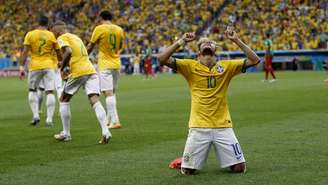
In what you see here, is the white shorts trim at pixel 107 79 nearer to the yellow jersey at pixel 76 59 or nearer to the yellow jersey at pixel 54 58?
the yellow jersey at pixel 54 58

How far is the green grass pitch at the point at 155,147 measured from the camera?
8.70 meters

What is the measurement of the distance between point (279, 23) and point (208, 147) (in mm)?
41599

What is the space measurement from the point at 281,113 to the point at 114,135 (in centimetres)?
510

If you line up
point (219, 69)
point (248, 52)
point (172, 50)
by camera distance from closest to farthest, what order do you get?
point (172, 50)
point (248, 52)
point (219, 69)

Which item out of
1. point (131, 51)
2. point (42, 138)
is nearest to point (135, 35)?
point (131, 51)

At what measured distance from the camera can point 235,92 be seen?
25359 mm

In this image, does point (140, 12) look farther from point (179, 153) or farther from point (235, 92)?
point (179, 153)

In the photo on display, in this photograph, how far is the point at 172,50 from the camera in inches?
348

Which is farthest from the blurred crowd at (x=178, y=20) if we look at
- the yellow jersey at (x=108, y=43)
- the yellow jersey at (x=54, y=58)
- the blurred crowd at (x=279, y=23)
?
the yellow jersey at (x=108, y=43)

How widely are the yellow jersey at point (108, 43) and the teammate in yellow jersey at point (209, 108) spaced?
5868mm

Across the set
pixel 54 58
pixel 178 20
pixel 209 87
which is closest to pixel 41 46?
pixel 54 58

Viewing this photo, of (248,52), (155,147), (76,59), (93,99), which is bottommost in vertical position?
(155,147)

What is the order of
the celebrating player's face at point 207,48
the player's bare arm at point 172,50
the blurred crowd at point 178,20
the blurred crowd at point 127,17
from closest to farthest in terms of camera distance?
the player's bare arm at point 172,50 → the celebrating player's face at point 207,48 → the blurred crowd at point 178,20 → the blurred crowd at point 127,17

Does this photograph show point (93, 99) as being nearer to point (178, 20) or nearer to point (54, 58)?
point (54, 58)
